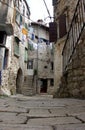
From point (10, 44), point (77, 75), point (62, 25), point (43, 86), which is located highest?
point (62, 25)

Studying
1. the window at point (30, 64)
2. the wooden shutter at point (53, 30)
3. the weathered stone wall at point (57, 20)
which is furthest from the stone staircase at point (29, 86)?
the wooden shutter at point (53, 30)

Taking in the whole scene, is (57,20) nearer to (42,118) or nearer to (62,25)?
(62,25)

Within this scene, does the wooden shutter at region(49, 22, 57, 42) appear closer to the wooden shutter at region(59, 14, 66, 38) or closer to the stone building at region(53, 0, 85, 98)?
the wooden shutter at region(59, 14, 66, 38)

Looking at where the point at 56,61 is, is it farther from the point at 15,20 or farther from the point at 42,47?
the point at 42,47

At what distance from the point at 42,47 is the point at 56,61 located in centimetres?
1171

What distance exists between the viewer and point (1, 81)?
1243cm

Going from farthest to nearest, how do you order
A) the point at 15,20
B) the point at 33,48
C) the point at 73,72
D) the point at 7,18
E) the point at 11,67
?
the point at 33,48 < the point at 15,20 < the point at 11,67 < the point at 7,18 < the point at 73,72

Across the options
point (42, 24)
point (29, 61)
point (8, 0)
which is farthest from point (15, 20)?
point (42, 24)

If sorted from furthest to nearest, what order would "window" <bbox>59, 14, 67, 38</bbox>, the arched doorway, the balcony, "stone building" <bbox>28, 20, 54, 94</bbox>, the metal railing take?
"stone building" <bbox>28, 20, 54, 94</bbox> < the arched doorway < "window" <bbox>59, 14, 67, 38</bbox> < the balcony < the metal railing

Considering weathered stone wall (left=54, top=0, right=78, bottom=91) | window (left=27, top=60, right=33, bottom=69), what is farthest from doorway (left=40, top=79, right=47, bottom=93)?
weathered stone wall (left=54, top=0, right=78, bottom=91)

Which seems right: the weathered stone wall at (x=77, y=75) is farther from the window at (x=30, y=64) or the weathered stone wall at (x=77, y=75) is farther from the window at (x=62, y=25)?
the window at (x=30, y=64)

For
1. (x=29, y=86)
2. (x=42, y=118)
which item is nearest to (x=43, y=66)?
(x=29, y=86)

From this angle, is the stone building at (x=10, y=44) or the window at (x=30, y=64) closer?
the stone building at (x=10, y=44)

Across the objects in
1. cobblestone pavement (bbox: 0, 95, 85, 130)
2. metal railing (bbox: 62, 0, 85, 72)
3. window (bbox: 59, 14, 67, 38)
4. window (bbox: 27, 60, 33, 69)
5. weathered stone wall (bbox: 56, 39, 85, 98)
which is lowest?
cobblestone pavement (bbox: 0, 95, 85, 130)
